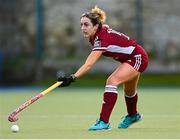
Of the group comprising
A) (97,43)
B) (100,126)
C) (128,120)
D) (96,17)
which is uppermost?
(96,17)

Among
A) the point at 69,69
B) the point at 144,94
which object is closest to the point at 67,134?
the point at 144,94

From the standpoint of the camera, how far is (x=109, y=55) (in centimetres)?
864

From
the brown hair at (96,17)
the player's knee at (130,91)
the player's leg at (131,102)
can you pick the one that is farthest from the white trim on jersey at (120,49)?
the player's knee at (130,91)

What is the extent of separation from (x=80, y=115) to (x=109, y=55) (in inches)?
90.4

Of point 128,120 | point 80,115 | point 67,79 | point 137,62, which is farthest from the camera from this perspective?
point 80,115

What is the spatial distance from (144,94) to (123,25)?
141 inches

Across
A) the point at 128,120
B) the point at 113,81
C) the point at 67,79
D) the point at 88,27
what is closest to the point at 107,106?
the point at 113,81

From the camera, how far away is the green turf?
7.82m

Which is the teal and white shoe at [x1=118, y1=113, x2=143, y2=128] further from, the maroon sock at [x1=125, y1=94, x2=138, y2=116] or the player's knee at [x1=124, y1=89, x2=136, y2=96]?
the player's knee at [x1=124, y1=89, x2=136, y2=96]

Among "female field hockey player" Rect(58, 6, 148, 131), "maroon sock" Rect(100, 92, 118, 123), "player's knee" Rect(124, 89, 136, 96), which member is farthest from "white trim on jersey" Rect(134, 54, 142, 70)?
"maroon sock" Rect(100, 92, 118, 123)

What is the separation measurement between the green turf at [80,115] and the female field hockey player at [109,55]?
289 millimetres

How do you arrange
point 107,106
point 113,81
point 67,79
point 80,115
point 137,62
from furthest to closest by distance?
1. point 80,115
2. point 137,62
3. point 113,81
4. point 107,106
5. point 67,79

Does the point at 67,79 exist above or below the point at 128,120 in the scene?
above

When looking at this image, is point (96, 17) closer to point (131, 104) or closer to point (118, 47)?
point (118, 47)
